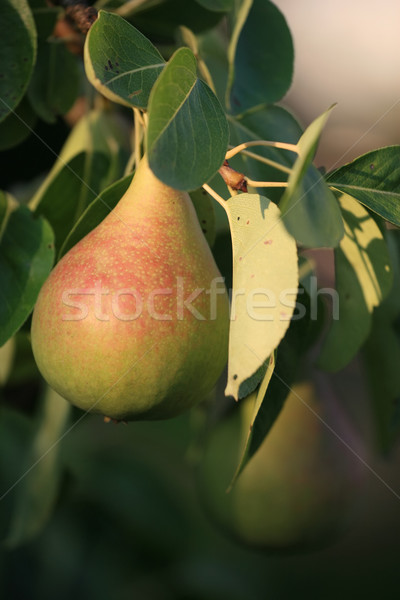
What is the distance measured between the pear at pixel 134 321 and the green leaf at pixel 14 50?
0.71 ft

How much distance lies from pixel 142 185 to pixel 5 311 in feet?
0.68

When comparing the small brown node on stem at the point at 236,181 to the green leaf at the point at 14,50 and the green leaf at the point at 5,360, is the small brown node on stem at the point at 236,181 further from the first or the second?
the green leaf at the point at 5,360

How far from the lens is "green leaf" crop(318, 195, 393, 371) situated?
79 centimetres

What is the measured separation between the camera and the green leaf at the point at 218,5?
875 millimetres

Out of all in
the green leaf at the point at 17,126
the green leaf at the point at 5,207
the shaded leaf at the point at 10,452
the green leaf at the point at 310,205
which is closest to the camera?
the green leaf at the point at 310,205

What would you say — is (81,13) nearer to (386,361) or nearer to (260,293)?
(260,293)

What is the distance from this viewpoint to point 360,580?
256 centimetres

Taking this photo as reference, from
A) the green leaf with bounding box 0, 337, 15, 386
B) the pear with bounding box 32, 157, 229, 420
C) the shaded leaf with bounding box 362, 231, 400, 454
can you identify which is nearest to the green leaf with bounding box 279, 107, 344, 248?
the pear with bounding box 32, 157, 229, 420

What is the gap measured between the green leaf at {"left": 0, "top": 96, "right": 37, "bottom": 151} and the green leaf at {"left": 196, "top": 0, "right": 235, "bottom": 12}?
1.00 feet

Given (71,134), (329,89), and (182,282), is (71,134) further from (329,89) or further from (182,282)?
(329,89)

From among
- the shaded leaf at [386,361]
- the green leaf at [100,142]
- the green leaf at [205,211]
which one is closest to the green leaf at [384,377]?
the shaded leaf at [386,361]

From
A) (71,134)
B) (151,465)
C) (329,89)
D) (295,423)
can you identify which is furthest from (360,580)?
(329,89)

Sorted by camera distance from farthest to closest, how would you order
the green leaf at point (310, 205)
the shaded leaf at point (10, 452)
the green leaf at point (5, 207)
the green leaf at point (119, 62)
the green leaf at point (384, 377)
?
the shaded leaf at point (10, 452), the green leaf at point (384, 377), the green leaf at point (5, 207), the green leaf at point (119, 62), the green leaf at point (310, 205)

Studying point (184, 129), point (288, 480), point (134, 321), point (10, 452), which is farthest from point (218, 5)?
point (10, 452)
